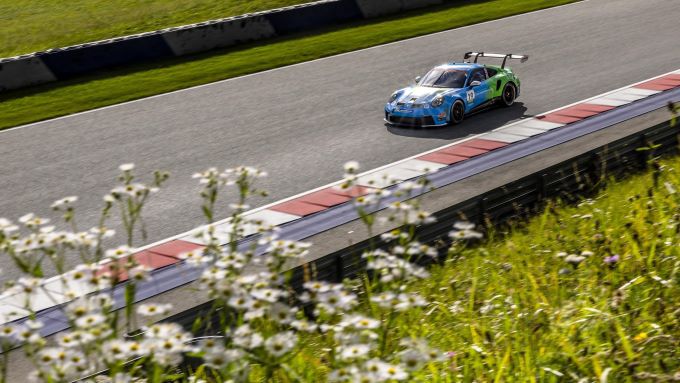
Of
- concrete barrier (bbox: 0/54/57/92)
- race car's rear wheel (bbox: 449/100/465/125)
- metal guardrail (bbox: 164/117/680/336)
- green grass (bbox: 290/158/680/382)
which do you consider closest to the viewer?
green grass (bbox: 290/158/680/382)

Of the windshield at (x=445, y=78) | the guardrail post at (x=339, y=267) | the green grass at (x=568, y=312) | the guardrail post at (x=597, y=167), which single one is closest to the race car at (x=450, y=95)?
the windshield at (x=445, y=78)

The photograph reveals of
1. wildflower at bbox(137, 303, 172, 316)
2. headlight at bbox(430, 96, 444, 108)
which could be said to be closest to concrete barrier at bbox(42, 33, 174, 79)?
headlight at bbox(430, 96, 444, 108)

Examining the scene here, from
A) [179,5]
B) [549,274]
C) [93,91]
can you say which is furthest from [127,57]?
[549,274]

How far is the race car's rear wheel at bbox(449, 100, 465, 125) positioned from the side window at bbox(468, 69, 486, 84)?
2.40ft

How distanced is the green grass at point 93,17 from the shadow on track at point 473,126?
11.6 m

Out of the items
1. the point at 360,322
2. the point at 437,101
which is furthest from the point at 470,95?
the point at 360,322

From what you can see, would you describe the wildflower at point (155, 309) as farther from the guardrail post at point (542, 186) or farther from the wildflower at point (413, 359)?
the guardrail post at point (542, 186)

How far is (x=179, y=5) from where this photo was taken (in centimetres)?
2723

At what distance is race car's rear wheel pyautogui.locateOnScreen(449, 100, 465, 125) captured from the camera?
50.6 feet

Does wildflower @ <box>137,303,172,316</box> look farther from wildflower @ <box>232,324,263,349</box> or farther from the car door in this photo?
the car door

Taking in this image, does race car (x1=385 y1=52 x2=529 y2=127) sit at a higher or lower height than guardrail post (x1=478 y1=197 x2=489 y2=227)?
higher

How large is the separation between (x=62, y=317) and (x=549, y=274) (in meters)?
4.26

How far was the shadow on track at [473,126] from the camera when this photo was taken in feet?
49.1

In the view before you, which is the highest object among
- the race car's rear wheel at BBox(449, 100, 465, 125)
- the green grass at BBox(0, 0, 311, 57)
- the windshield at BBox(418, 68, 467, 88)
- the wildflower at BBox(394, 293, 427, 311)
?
the green grass at BBox(0, 0, 311, 57)
